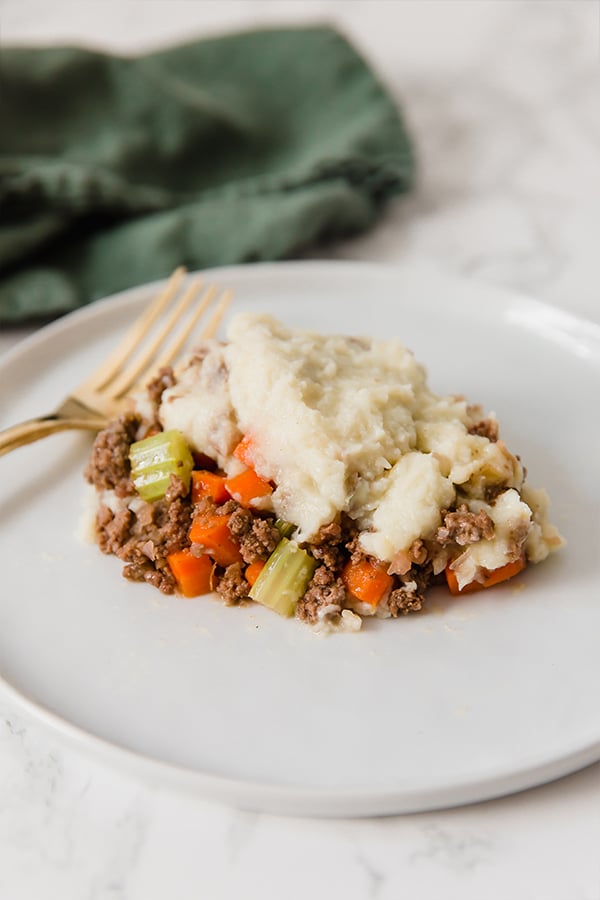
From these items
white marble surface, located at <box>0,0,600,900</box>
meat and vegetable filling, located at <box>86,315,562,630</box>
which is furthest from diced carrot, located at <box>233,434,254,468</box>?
white marble surface, located at <box>0,0,600,900</box>

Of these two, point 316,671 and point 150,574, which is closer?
point 316,671

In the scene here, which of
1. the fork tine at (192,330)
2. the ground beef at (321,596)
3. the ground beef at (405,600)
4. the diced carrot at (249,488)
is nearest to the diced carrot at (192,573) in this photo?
the diced carrot at (249,488)

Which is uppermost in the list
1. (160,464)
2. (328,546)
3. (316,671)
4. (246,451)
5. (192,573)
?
(246,451)

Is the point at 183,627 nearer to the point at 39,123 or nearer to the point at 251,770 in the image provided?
the point at 251,770

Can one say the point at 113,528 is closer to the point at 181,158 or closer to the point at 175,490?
the point at 175,490

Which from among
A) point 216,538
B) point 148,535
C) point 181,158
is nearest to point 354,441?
point 216,538

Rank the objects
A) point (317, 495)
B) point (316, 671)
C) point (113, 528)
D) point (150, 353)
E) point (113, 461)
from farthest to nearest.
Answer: point (150, 353) < point (113, 461) < point (113, 528) < point (317, 495) < point (316, 671)
